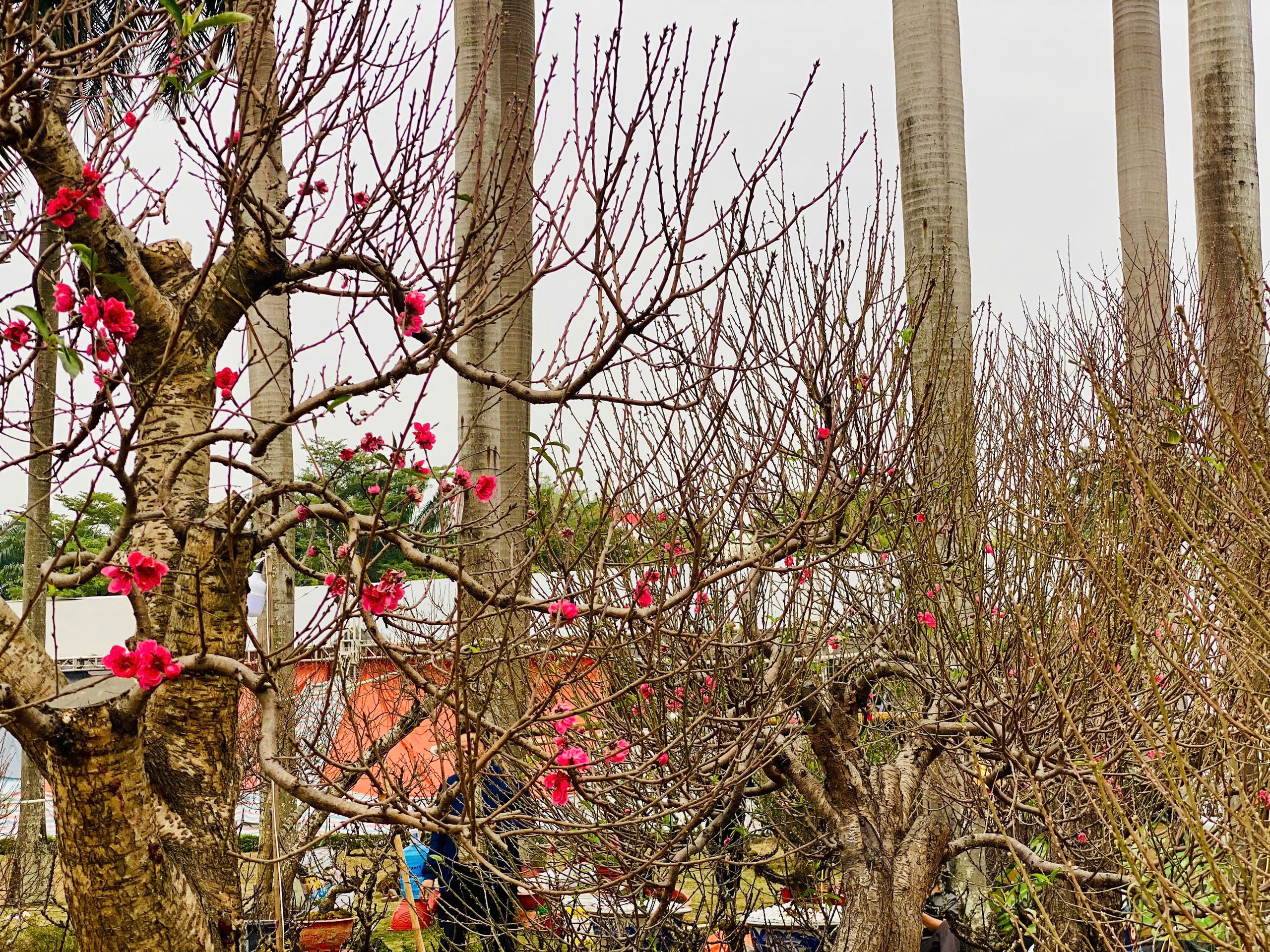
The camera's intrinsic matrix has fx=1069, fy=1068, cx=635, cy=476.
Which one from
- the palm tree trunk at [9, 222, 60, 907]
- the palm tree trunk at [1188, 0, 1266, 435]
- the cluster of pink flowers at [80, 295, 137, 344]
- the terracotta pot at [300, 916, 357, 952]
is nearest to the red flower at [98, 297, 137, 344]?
the cluster of pink flowers at [80, 295, 137, 344]

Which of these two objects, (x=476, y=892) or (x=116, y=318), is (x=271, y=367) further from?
(x=476, y=892)

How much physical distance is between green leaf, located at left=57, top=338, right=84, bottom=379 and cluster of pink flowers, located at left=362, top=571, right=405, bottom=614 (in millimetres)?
778

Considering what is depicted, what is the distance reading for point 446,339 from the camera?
2855mm

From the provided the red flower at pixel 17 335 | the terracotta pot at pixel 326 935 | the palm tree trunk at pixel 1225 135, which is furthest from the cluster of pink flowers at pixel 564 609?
the palm tree trunk at pixel 1225 135

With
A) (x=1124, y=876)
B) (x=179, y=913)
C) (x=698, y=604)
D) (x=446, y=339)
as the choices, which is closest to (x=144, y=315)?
(x=446, y=339)

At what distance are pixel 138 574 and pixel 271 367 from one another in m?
1.72

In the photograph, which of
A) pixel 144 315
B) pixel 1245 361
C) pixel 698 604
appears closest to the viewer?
pixel 144 315

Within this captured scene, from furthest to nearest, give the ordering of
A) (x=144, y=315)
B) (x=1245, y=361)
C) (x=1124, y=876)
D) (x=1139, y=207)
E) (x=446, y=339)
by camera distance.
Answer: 1. (x=1139, y=207)
2. (x=1124, y=876)
3. (x=1245, y=361)
4. (x=144, y=315)
5. (x=446, y=339)

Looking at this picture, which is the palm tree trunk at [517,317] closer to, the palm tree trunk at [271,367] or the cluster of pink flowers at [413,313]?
the palm tree trunk at [271,367]

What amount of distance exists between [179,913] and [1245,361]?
3789 mm

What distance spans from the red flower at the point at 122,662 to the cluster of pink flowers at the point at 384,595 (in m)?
0.53

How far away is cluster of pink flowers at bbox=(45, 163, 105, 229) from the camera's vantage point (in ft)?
8.37

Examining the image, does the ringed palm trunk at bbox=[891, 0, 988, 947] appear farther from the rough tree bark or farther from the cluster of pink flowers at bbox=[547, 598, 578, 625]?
the rough tree bark

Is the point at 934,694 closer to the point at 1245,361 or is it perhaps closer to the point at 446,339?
the point at 1245,361
